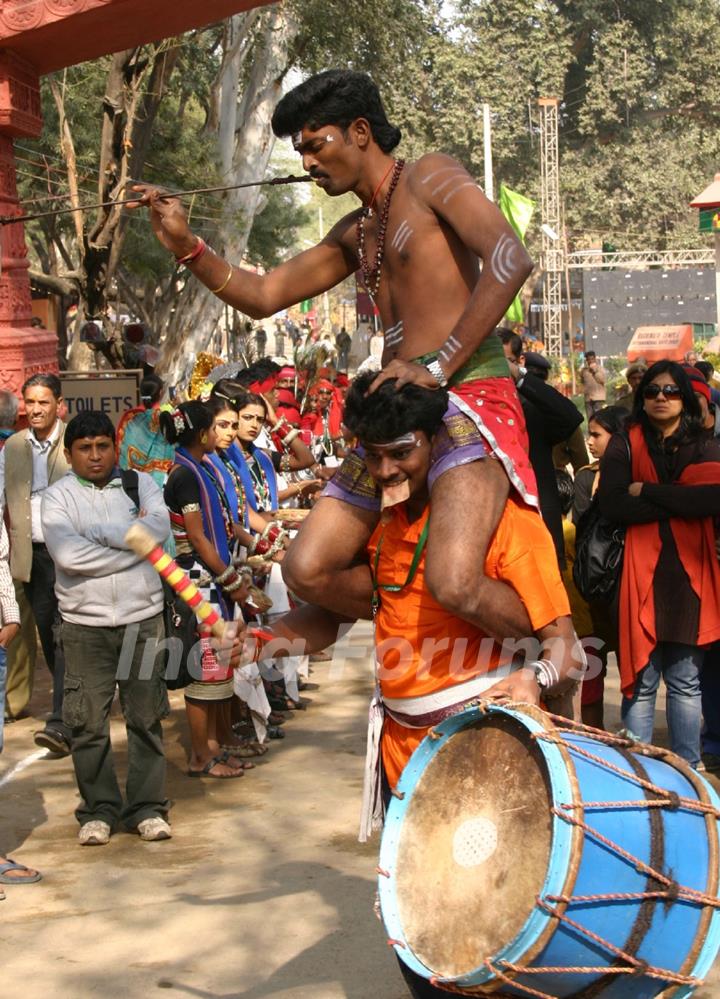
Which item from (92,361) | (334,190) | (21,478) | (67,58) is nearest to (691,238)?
(92,361)

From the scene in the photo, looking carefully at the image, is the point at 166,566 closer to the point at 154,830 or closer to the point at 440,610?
the point at 440,610

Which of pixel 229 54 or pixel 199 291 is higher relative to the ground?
pixel 229 54

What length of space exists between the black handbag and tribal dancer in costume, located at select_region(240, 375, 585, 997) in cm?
248

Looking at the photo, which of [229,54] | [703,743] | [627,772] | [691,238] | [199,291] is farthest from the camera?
[691,238]

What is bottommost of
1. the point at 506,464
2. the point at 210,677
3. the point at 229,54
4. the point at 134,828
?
the point at 134,828

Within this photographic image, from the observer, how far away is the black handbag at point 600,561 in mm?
6332

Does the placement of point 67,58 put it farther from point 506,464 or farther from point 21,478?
point 506,464

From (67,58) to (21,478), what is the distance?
437 centimetres

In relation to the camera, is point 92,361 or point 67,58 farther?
point 92,361

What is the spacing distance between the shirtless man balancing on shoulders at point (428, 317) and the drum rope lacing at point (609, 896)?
53 cm

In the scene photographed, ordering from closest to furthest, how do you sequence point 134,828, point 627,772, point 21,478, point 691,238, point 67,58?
point 627,772
point 134,828
point 21,478
point 67,58
point 691,238

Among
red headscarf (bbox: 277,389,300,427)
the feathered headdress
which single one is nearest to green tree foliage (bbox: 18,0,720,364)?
red headscarf (bbox: 277,389,300,427)

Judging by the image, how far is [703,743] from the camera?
703 cm

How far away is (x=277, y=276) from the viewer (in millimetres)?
4477
